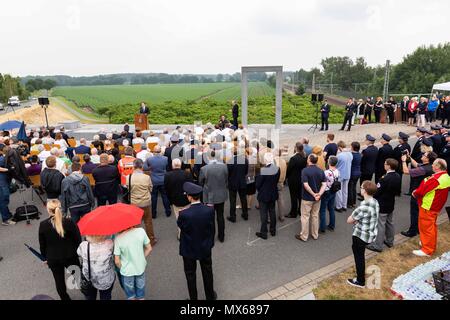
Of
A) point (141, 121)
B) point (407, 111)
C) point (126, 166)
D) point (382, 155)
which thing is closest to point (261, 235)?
point (126, 166)

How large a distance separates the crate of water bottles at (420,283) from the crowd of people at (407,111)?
12403mm

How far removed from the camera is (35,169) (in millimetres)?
8430

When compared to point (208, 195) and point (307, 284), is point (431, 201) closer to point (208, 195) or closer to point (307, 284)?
point (307, 284)

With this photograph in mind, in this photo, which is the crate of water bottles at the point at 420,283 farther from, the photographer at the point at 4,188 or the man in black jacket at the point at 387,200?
the photographer at the point at 4,188

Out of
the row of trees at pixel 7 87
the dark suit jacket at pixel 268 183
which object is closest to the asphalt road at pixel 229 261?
the dark suit jacket at pixel 268 183

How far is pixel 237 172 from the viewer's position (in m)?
7.04

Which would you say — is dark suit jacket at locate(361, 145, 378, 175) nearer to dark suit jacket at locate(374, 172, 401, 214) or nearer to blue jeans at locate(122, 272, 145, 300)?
dark suit jacket at locate(374, 172, 401, 214)

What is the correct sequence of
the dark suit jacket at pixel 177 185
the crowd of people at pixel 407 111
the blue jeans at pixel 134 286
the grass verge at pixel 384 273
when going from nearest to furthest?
the blue jeans at pixel 134 286 → the grass verge at pixel 384 273 → the dark suit jacket at pixel 177 185 → the crowd of people at pixel 407 111

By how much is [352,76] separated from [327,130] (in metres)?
70.4

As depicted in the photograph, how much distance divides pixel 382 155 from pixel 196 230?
604 centimetres

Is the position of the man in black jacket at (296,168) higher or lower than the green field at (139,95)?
lower

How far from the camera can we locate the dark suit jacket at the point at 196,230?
4.22m

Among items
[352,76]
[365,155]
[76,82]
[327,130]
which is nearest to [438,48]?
[352,76]
